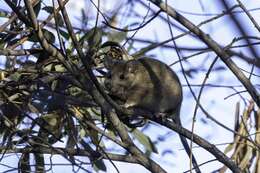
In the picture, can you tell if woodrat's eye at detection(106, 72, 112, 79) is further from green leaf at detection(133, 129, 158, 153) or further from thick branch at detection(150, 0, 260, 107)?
thick branch at detection(150, 0, 260, 107)

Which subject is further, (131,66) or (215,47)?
(131,66)

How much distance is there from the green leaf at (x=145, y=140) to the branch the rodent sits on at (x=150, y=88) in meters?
0.18

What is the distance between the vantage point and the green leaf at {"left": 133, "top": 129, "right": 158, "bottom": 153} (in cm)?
399

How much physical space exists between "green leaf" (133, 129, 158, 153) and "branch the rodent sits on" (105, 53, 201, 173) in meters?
0.18

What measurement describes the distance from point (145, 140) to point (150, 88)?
0.39 m

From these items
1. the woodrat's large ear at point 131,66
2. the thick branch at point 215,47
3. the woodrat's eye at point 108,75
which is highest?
the woodrat's large ear at point 131,66

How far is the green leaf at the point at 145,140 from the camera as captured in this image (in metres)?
3.99

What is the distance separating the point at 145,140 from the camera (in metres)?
3.99

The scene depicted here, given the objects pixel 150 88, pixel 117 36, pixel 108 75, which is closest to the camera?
pixel 108 75

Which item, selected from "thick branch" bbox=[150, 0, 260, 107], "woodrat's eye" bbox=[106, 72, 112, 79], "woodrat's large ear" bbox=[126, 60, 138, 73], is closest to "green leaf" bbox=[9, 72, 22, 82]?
"thick branch" bbox=[150, 0, 260, 107]

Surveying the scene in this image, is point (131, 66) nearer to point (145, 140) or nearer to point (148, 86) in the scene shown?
point (148, 86)

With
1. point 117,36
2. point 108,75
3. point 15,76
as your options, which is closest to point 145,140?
point 108,75

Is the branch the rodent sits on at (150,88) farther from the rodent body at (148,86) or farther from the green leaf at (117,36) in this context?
the green leaf at (117,36)

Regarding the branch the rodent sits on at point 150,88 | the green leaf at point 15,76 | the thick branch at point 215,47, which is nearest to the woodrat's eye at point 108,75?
the branch the rodent sits on at point 150,88
